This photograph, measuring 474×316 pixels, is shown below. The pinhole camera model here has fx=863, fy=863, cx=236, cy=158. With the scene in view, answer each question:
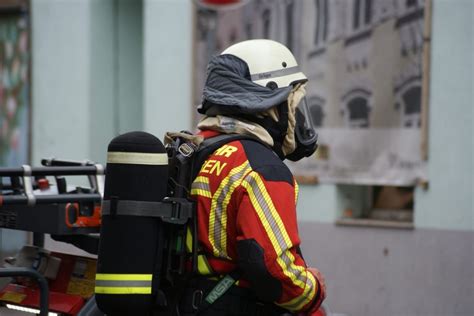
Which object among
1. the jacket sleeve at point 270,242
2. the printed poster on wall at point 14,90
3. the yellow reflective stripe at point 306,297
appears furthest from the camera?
the printed poster on wall at point 14,90

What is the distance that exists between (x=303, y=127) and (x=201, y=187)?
1.91 ft

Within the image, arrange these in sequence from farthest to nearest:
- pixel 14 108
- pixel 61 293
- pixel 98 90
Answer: pixel 14 108 < pixel 98 90 < pixel 61 293

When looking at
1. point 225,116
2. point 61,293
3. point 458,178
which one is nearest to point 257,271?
point 225,116

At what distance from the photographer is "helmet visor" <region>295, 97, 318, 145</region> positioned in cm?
353

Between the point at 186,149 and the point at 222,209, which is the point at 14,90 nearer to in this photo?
the point at 186,149

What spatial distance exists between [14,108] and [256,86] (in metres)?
7.19

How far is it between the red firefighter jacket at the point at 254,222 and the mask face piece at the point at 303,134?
0.96 ft

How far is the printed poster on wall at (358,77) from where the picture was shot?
7426 mm

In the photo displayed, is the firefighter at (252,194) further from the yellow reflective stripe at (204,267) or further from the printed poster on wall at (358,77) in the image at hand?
the printed poster on wall at (358,77)

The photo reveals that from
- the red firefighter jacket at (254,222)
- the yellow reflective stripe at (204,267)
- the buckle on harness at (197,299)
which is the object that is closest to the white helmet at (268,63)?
the red firefighter jacket at (254,222)

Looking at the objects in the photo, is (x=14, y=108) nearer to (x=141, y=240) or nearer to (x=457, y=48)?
(x=457, y=48)

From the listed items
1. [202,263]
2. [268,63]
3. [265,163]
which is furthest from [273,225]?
[268,63]

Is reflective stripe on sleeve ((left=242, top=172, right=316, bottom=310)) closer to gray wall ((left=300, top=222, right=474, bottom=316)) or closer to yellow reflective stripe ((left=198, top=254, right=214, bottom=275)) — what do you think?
yellow reflective stripe ((left=198, top=254, right=214, bottom=275))

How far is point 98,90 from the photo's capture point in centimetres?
938
